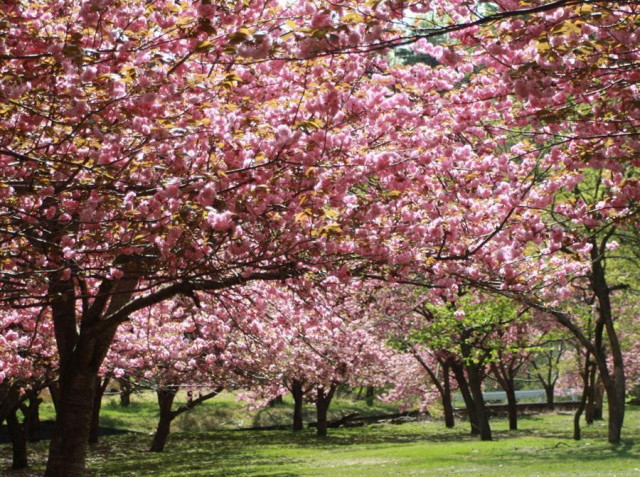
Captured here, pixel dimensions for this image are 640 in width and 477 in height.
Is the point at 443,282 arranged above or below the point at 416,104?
below

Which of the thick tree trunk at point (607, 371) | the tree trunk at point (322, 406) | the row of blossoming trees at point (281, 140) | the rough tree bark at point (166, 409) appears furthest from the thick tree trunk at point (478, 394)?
the row of blossoming trees at point (281, 140)

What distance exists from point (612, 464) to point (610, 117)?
39.1 ft

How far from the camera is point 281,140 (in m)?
6.64

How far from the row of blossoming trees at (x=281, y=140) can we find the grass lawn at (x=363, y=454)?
26.0 ft

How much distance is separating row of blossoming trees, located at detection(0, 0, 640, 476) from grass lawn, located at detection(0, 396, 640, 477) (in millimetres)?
7938

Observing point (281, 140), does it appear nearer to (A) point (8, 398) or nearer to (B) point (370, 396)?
(A) point (8, 398)

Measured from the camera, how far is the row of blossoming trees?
19.1ft

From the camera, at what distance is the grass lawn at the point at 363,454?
17891 mm

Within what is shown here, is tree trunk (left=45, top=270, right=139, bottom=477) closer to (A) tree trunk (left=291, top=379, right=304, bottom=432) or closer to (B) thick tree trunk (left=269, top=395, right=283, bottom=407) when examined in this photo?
(A) tree trunk (left=291, top=379, right=304, bottom=432)

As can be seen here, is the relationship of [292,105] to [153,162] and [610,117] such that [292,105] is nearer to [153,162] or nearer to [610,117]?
[153,162]

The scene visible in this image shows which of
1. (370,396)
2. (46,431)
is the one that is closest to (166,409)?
(46,431)

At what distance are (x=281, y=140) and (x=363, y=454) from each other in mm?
19040

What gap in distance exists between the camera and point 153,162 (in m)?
7.26

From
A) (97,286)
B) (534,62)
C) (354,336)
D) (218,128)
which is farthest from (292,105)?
(354,336)
